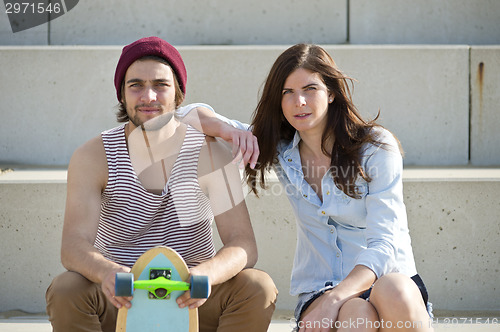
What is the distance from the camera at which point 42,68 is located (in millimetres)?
3227

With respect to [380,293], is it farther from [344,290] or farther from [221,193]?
[221,193]

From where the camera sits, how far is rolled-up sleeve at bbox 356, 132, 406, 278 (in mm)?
1859

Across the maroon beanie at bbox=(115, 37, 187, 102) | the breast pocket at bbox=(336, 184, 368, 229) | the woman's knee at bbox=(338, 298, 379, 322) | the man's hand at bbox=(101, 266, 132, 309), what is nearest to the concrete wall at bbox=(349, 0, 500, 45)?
the maroon beanie at bbox=(115, 37, 187, 102)

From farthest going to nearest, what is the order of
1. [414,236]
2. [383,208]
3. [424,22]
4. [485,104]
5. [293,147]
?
[424,22] → [485,104] → [414,236] → [293,147] → [383,208]

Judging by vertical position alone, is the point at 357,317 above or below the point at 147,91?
below

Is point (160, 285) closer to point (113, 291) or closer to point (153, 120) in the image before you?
point (113, 291)

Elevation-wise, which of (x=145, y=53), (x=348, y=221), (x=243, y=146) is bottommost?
(x=348, y=221)

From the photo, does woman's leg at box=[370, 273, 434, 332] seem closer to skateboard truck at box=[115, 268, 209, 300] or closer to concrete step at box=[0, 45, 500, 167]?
skateboard truck at box=[115, 268, 209, 300]

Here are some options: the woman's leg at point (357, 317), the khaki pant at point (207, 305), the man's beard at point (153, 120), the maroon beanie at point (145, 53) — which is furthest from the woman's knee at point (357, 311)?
the maroon beanie at point (145, 53)

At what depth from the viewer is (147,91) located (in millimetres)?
2104

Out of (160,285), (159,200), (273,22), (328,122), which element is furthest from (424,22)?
(160,285)

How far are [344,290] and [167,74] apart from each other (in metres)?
0.93

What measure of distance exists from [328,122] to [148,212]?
671 millimetres

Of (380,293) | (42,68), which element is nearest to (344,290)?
(380,293)
